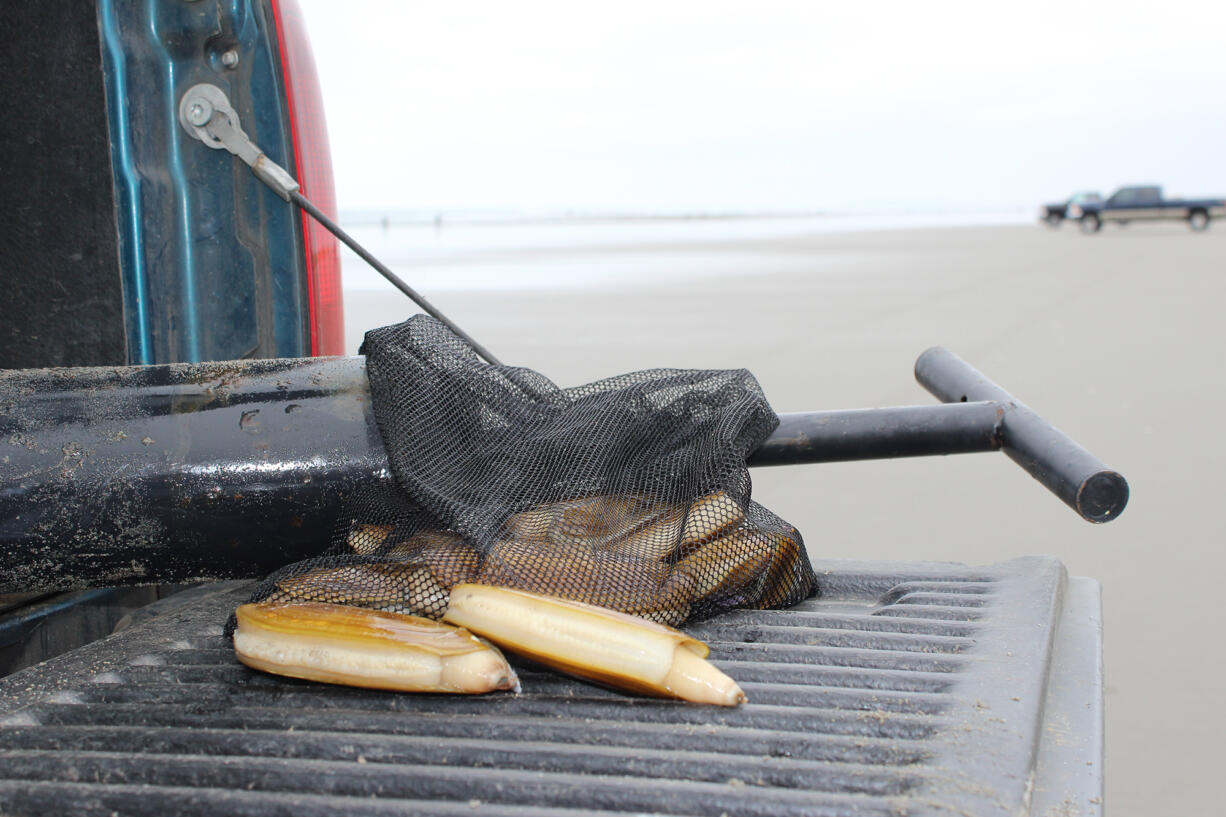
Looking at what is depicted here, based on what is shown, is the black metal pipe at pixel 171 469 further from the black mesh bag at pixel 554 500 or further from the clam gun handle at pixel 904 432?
the clam gun handle at pixel 904 432

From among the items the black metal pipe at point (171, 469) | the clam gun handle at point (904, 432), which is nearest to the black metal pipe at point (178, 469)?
the black metal pipe at point (171, 469)

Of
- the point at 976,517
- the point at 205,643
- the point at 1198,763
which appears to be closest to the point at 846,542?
the point at 976,517

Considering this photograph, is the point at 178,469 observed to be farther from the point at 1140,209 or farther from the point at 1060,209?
the point at 1060,209

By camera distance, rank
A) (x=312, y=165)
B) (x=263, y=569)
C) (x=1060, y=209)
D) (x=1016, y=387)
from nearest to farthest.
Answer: (x=263, y=569)
(x=312, y=165)
(x=1016, y=387)
(x=1060, y=209)

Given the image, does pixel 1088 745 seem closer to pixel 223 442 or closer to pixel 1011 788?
pixel 1011 788

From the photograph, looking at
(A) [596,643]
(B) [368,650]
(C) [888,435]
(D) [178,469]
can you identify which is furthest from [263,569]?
(C) [888,435]

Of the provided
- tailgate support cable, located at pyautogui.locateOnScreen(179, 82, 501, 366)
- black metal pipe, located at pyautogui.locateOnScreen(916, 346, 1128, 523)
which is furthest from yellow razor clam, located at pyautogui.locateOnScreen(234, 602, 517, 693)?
black metal pipe, located at pyautogui.locateOnScreen(916, 346, 1128, 523)
